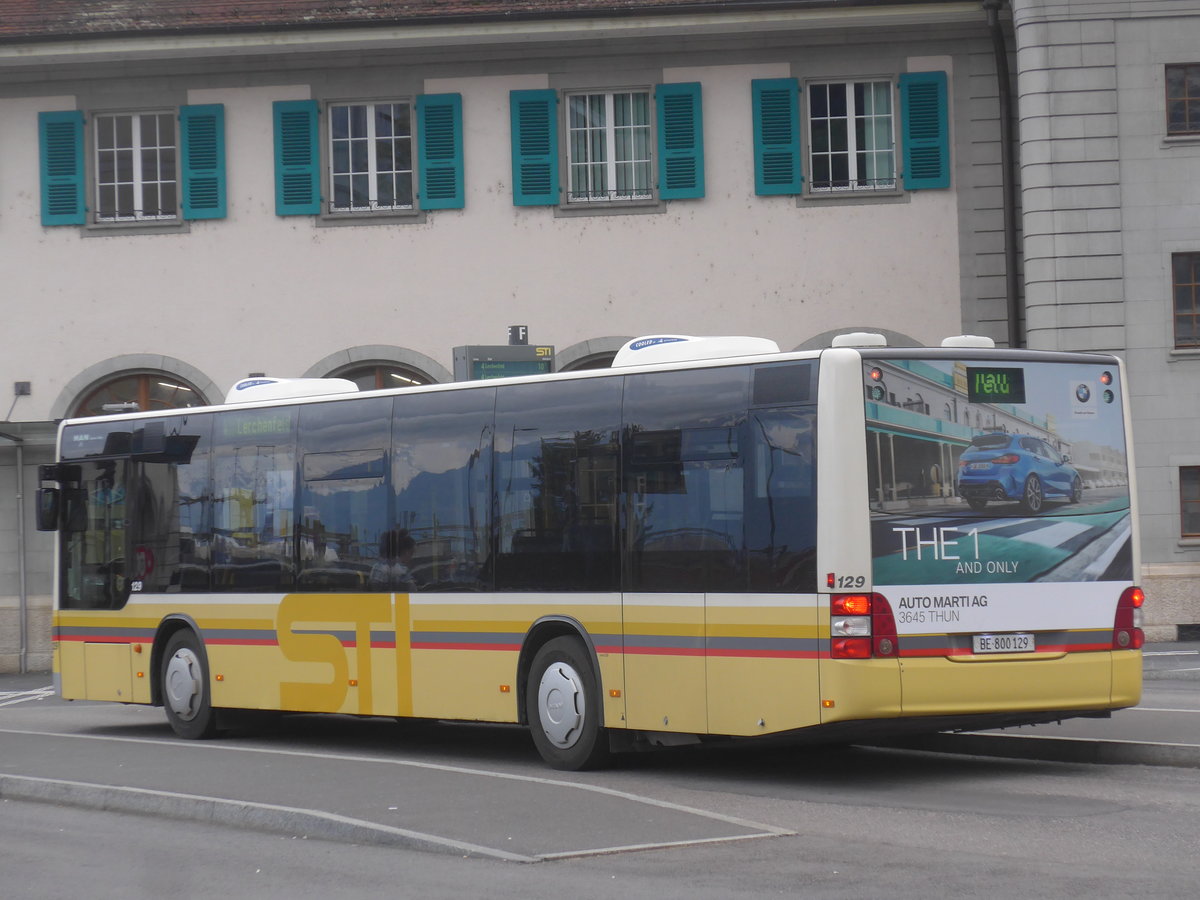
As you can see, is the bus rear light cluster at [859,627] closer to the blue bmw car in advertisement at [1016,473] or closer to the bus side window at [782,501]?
the bus side window at [782,501]

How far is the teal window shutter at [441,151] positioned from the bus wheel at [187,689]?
11830 mm

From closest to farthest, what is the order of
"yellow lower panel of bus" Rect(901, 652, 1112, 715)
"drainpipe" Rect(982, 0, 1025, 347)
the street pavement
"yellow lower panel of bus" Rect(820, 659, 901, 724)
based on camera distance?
the street pavement < "yellow lower panel of bus" Rect(820, 659, 901, 724) < "yellow lower panel of bus" Rect(901, 652, 1112, 715) < "drainpipe" Rect(982, 0, 1025, 347)

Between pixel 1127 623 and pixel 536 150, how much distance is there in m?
16.5

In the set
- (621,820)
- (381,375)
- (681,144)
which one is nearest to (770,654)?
(621,820)

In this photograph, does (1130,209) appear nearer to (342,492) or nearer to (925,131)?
(925,131)

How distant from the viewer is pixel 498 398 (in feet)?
44.1

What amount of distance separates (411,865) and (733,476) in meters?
3.73

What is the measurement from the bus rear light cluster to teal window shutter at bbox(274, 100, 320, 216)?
17.7m

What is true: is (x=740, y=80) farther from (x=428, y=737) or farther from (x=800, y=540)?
(x=800, y=540)

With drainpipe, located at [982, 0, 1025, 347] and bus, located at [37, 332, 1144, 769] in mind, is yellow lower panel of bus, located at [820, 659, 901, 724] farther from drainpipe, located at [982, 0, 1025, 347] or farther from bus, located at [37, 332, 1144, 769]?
drainpipe, located at [982, 0, 1025, 347]

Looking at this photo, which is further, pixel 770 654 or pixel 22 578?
pixel 22 578

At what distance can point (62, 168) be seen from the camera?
27750 mm

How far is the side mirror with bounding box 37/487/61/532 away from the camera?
17.6 m

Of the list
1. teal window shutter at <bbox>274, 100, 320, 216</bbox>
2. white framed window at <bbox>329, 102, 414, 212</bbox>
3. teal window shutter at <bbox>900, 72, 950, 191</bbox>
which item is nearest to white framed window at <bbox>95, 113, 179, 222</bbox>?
teal window shutter at <bbox>274, 100, 320, 216</bbox>
